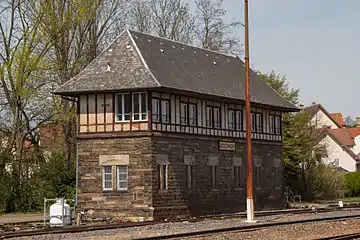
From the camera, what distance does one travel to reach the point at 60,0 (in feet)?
148

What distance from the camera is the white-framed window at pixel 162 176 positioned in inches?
1304

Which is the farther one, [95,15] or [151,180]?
[95,15]

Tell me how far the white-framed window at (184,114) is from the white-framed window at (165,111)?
3.86ft

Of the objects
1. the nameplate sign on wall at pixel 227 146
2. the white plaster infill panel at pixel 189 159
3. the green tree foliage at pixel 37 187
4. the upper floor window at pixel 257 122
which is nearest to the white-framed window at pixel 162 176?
the white plaster infill panel at pixel 189 159

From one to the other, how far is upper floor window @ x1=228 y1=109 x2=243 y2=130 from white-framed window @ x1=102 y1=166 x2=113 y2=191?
8.62m

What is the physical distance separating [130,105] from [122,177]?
Result: 10.8 feet

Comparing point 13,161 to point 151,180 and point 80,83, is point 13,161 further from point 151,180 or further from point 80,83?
point 151,180

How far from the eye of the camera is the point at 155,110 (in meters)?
33.1

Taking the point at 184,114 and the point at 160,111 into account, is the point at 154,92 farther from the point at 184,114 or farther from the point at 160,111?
the point at 184,114

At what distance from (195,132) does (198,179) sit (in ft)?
7.58

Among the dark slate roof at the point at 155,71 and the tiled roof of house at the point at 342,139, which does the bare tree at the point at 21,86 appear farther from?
the tiled roof of house at the point at 342,139

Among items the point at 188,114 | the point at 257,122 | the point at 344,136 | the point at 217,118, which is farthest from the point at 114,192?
the point at 344,136

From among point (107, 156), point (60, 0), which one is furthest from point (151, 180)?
point (60, 0)

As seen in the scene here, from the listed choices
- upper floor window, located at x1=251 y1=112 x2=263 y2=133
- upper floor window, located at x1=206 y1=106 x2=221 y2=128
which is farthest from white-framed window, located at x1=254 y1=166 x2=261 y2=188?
upper floor window, located at x1=206 y1=106 x2=221 y2=128
